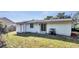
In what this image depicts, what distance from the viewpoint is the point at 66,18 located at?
357cm

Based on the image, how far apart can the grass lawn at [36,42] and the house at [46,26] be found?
8 centimetres

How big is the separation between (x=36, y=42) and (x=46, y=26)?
0.24 m

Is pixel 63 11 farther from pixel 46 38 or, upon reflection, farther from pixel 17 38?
pixel 17 38

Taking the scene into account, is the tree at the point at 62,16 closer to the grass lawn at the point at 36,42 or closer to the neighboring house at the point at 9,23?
the grass lawn at the point at 36,42

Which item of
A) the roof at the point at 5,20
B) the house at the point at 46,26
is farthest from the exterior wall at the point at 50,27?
the roof at the point at 5,20

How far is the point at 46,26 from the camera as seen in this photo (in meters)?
3.60

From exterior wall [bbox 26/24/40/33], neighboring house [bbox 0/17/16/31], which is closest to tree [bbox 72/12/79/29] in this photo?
exterior wall [bbox 26/24/40/33]

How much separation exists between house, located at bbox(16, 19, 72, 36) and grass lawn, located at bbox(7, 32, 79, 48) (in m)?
0.08

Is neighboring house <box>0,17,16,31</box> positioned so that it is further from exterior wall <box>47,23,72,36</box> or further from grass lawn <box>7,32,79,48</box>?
exterior wall <box>47,23,72,36</box>
